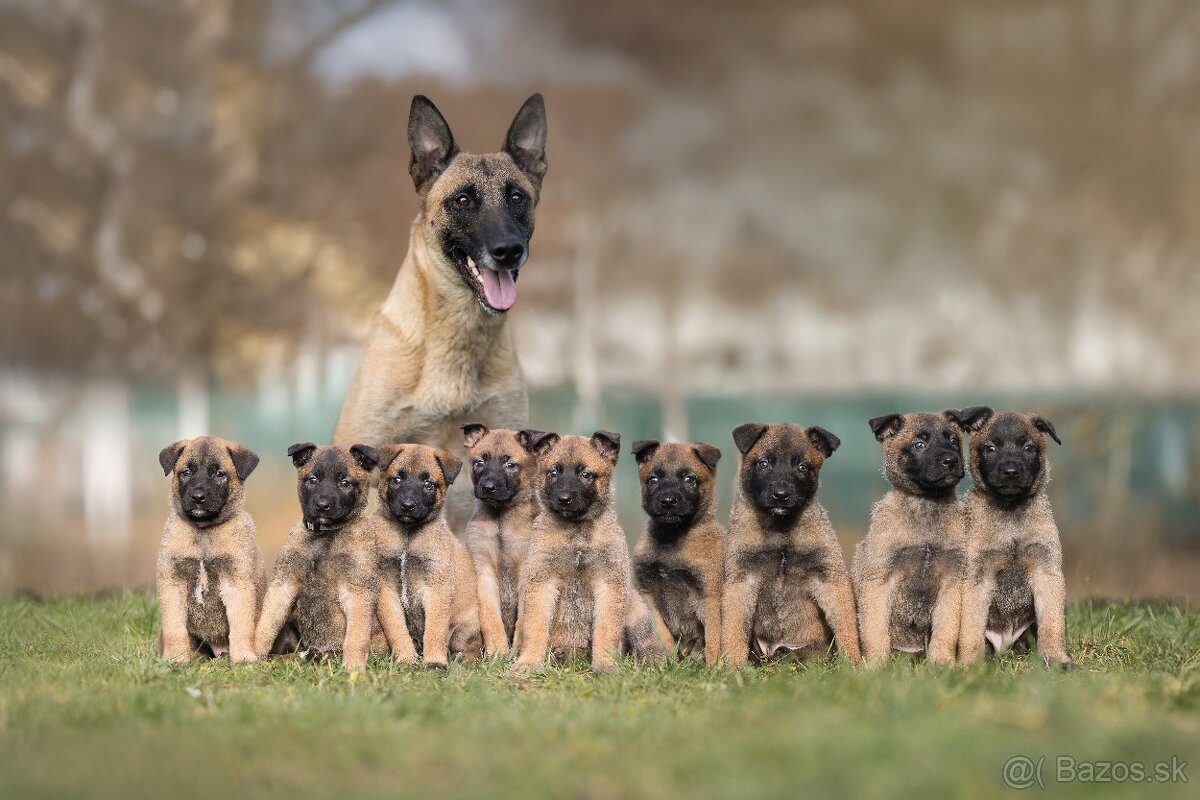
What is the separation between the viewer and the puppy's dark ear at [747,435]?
742cm

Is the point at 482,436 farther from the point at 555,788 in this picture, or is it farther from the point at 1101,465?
the point at 1101,465

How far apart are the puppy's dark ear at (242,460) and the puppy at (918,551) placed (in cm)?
391

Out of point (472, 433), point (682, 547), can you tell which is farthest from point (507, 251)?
point (682, 547)

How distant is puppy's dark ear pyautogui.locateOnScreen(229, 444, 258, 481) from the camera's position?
298 inches

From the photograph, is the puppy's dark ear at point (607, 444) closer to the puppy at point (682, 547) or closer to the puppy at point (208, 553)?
the puppy at point (682, 547)

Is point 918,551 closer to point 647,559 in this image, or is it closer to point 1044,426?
point 1044,426

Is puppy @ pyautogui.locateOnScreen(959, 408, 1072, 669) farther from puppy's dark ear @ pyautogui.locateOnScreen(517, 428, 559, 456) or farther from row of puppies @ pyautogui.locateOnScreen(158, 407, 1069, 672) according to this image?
puppy's dark ear @ pyautogui.locateOnScreen(517, 428, 559, 456)

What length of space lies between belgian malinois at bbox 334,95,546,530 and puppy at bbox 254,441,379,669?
94 cm

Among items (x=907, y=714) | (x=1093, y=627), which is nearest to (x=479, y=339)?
(x=907, y=714)

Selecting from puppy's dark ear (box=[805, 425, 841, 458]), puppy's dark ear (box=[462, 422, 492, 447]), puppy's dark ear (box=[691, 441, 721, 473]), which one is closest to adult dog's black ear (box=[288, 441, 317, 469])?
puppy's dark ear (box=[462, 422, 492, 447])

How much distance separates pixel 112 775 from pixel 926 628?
4.72 meters

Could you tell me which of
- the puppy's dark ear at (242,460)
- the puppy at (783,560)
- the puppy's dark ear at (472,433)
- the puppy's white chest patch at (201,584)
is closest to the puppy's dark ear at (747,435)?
the puppy at (783,560)

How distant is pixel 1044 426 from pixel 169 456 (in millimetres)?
5383

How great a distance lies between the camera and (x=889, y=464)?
745 centimetres
